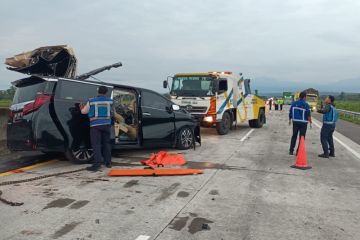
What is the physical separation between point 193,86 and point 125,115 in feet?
17.5

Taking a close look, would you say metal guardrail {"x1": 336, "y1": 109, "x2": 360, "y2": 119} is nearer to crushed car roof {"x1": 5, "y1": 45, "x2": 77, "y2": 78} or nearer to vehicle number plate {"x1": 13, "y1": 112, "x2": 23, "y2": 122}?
crushed car roof {"x1": 5, "y1": 45, "x2": 77, "y2": 78}

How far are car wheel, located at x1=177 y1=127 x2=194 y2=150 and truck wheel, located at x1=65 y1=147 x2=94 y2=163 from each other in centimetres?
294

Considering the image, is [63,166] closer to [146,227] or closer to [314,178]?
[146,227]

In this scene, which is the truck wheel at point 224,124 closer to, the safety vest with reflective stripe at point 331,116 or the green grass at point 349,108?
the safety vest with reflective stripe at point 331,116

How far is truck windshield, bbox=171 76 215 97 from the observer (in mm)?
13688

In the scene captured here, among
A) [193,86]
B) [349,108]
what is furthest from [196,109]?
[349,108]

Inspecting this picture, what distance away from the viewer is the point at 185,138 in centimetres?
1033

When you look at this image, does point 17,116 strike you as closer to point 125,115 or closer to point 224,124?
point 125,115

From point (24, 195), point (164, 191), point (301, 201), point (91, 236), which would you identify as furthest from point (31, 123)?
point (301, 201)

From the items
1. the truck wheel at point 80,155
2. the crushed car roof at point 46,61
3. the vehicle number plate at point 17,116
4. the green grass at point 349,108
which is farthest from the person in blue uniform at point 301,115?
the green grass at point 349,108

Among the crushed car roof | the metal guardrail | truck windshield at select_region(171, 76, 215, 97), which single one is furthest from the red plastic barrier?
the metal guardrail

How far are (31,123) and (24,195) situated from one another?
6.01 feet

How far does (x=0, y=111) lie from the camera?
10.2m

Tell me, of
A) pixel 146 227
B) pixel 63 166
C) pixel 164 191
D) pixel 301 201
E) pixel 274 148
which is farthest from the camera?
pixel 274 148
